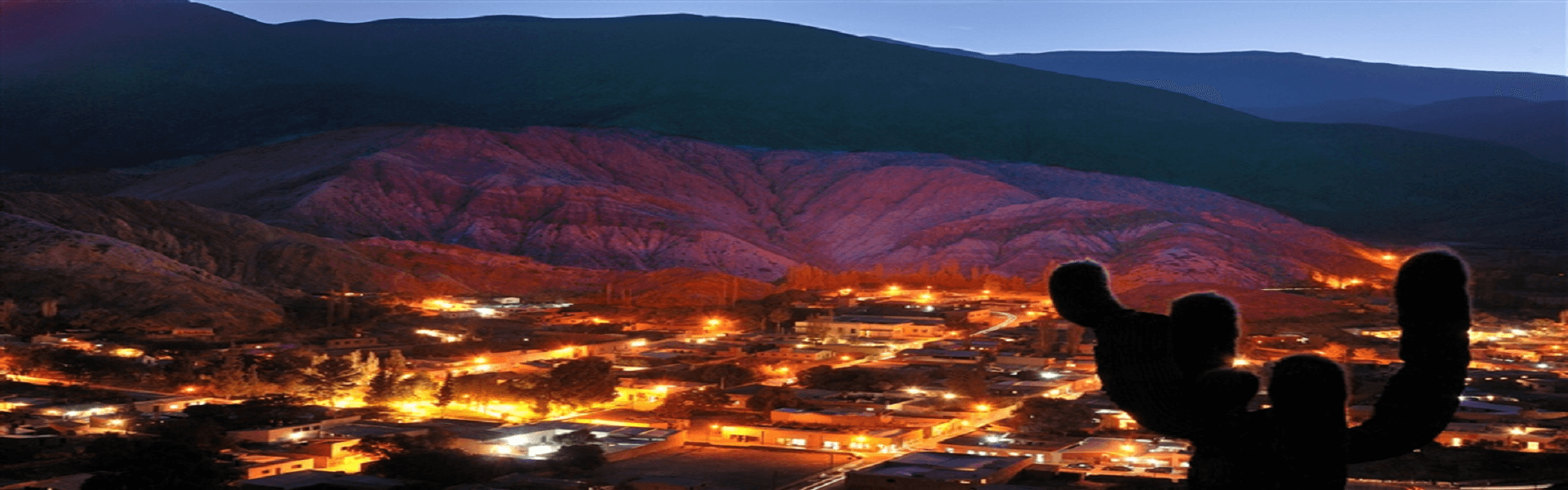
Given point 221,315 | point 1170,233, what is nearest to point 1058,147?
point 1170,233

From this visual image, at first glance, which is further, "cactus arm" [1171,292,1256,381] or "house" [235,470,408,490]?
"house" [235,470,408,490]

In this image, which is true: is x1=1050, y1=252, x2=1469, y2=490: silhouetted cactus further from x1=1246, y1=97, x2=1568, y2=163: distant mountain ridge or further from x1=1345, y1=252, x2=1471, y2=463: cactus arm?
x1=1246, y1=97, x2=1568, y2=163: distant mountain ridge

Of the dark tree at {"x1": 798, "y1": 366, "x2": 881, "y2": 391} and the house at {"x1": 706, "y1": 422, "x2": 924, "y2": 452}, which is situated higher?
the dark tree at {"x1": 798, "y1": 366, "x2": 881, "y2": 391}

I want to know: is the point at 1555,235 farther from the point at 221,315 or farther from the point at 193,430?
the point at 193,430

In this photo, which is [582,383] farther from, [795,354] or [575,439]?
[795,354]

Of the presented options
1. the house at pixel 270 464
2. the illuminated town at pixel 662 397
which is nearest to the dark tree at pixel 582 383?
the illuminated town at pixel 662 397

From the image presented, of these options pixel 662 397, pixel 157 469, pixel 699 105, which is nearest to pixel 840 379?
pixel 662 397

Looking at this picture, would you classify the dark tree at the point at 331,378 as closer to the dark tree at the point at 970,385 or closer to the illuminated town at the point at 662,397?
the illuminated town at the point at 662,397

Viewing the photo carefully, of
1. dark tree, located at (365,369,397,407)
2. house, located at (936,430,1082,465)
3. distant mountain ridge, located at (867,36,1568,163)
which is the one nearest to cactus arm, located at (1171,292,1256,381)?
house, located at (936,430,1082,465)
